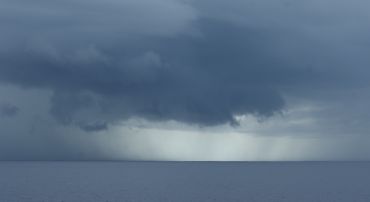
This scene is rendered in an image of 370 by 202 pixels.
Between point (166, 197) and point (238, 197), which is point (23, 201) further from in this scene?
point (238, 197)

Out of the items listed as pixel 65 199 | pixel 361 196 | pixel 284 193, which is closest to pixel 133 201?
pixel 65 199

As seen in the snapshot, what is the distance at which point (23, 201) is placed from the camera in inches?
4929

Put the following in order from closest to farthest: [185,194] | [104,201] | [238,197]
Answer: [104,201], [238,197], [185,194]

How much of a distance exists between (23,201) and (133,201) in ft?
88.1

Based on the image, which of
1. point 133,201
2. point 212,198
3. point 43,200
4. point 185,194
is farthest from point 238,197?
point 43,200

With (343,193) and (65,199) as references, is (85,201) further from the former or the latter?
(343,193)

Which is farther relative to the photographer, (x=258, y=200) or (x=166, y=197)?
(x=166, y=197)

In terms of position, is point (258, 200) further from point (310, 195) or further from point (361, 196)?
point (361, 196)

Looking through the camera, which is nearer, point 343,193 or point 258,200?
point 258,200

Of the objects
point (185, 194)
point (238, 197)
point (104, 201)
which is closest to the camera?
point (104, 201)

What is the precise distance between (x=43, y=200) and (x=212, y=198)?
42.5 metres

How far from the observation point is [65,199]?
130 metres

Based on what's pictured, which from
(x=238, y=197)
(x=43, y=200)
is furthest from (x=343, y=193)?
(x=43, y=200)

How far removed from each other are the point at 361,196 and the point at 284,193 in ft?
68.9
